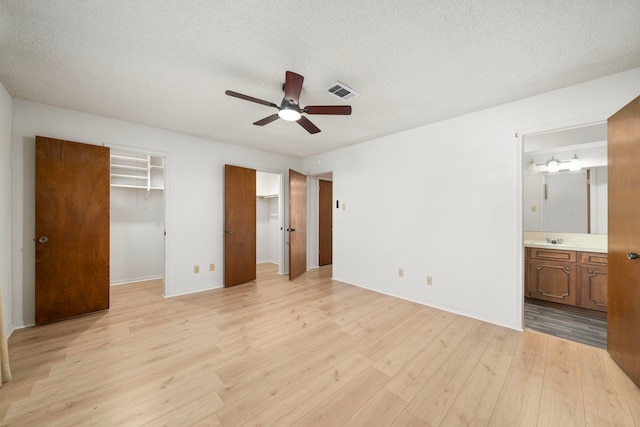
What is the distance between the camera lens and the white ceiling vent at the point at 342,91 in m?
2.22

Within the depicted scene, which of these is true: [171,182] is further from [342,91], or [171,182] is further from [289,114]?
[342,91]

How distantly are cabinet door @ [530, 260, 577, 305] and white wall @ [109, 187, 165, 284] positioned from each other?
20.3 feet

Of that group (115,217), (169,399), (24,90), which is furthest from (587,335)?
(115,217)

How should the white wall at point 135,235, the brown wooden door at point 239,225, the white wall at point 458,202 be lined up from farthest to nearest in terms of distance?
the white wall at point 135,235, the brown wooden door at point 239,225, the white wall at point 458,202

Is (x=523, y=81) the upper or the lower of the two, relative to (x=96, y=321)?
→ upper

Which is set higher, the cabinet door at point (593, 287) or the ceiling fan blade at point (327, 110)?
the ceiling fan blade at point (327, 110)

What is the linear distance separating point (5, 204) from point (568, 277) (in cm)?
640

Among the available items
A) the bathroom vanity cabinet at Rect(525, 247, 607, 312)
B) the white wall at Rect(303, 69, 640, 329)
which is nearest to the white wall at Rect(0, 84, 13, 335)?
the white wall at Rect(303, 69, 640, 329)

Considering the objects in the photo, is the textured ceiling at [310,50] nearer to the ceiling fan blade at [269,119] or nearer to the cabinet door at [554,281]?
the ceiling fan blade at [269,119]

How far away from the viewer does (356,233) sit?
411 cm

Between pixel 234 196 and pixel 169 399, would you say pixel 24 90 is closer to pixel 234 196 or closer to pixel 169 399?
pixel 234 196

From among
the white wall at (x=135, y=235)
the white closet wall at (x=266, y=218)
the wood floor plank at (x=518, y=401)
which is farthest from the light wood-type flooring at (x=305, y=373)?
the white closet wall at (x=266, y=218)

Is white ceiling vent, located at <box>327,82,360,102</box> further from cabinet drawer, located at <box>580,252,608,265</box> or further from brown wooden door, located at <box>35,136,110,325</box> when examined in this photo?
cabinet drawer, located at <box>580,252,608,265</box>

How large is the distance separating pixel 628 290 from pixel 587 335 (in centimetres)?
102
